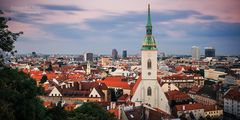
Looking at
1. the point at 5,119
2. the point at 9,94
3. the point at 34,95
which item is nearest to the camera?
the point at 5,119

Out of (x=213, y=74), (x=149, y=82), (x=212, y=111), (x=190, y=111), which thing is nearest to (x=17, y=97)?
(x=149, y=82)

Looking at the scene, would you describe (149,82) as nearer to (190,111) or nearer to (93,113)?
(190,111)

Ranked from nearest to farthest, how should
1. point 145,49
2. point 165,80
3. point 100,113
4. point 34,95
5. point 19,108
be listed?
point 19,108 < point 34,95 < point 100,113 < point 145,49 < point 165,80

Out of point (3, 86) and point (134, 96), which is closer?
point (3, 86)

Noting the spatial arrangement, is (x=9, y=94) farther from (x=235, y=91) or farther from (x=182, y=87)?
(x=182, y=87)

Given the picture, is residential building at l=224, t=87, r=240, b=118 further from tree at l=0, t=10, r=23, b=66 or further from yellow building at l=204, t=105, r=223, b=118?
tree at l=0, t=10, r=23, b=66

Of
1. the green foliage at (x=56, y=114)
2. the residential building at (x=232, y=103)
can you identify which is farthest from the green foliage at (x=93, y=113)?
the residential building at (x=232, y=103)

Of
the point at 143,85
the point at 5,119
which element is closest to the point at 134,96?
the point at 143,85
